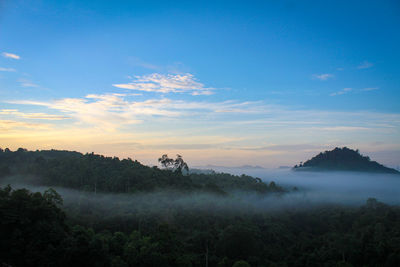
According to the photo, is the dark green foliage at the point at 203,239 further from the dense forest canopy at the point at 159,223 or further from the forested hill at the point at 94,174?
the forested hill at the point at 94,174

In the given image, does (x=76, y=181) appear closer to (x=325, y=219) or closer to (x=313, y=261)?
(x=313, y=261)

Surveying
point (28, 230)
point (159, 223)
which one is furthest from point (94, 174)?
point (28, 230)

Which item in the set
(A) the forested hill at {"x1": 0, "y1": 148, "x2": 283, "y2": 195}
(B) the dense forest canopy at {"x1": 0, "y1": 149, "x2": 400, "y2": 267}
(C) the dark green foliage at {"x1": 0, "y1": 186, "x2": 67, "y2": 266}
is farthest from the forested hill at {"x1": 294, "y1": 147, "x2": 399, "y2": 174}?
(C) the dark green foliage at {"x1": 0, "y1": 186, "x2": 67, "y2": 266}

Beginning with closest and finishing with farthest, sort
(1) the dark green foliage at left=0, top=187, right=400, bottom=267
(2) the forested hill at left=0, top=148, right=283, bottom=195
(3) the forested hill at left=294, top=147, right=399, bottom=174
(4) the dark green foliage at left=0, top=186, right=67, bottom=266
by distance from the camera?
(4) the dark green foliage at left=0, top=186, right=67, bottom=266
(1) the dark green foliage at left=0, top=187, right=400, bottom=267
(2) the forested hill at left=0, top=148, right=283, bottom=195
(3) the forested hill at left=294, top=147, right=399, bottom=174

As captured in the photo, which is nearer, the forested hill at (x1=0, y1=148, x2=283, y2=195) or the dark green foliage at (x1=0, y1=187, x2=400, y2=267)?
the dark green foliage at (x1=0, y1=187, x2=400, y2=267)

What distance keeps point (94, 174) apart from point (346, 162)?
131849mm

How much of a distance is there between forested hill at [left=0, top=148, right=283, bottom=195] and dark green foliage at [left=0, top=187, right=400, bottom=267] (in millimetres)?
11679

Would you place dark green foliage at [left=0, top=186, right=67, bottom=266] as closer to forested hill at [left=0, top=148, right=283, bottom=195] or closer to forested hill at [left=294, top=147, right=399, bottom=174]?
forested hill at [left=0, top=148, right=283, bottom=195]

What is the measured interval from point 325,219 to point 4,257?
194 feet

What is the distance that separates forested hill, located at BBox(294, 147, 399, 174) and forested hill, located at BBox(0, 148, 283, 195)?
111 metres

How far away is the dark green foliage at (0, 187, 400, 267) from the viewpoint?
21.3 metres

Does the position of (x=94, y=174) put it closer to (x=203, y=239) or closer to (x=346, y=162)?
(x=203, y=239)

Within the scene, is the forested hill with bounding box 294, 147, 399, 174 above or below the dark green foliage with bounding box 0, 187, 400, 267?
above

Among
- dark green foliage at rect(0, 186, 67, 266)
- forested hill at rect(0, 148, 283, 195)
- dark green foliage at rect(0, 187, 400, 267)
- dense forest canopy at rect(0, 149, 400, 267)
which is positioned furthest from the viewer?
forested hill at rect(0, 148, 283, 195)
